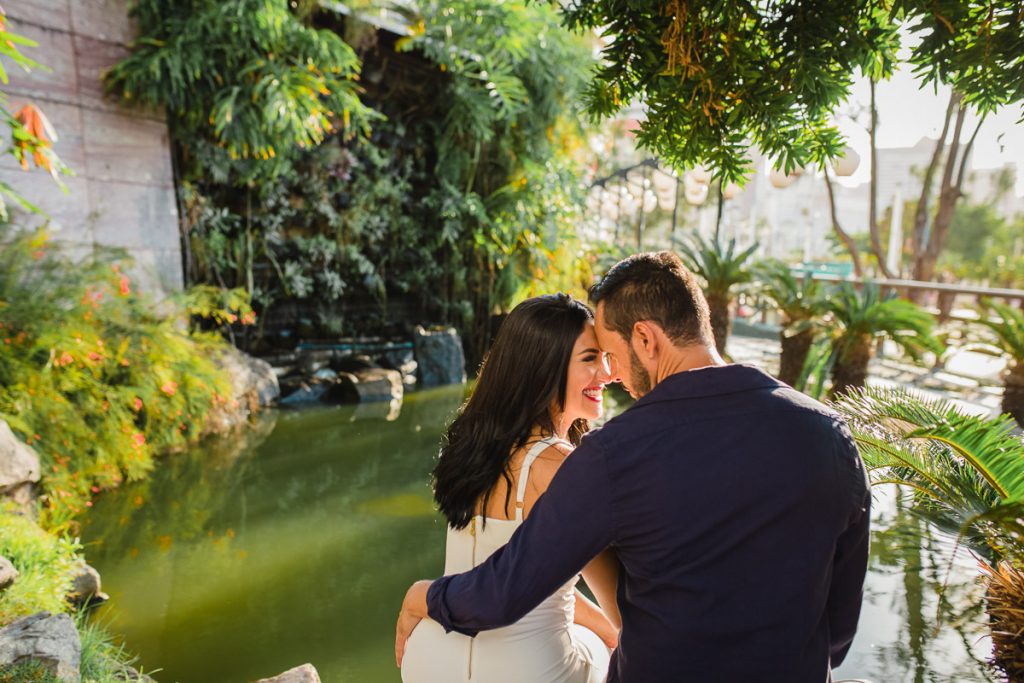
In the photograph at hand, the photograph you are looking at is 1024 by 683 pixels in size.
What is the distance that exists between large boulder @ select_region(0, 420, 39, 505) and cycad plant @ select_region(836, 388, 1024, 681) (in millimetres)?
4806

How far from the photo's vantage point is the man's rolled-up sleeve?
52.8 inches

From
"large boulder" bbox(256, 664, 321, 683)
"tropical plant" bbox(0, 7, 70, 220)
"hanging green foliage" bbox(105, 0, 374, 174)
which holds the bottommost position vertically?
"large boulder" bbox(256, 664, 321, 683)

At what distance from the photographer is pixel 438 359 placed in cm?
1052

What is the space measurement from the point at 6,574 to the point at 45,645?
0.98 meters

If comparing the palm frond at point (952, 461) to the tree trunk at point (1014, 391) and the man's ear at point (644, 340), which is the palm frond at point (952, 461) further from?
the tree trunk at point (1014, 391)

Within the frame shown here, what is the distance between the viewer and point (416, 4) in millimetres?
10062

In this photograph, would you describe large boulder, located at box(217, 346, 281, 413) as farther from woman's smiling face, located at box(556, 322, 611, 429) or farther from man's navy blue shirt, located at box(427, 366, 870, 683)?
man's navy blue shirt, located at box(427, 366, 870, 683)

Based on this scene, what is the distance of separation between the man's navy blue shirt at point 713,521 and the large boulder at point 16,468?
428 cm

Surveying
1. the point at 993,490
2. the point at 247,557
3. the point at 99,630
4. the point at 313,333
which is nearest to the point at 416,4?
the point at 313,333

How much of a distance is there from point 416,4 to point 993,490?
32.0ft

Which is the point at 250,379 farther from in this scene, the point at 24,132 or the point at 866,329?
the point at 866,329

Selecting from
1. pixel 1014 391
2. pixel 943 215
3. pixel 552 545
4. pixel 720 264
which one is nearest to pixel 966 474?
pixel 552 545

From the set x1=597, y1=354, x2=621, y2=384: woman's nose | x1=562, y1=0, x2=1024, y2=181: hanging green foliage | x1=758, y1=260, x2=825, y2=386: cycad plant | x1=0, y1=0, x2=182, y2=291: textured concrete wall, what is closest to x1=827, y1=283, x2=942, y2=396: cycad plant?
x1=758, y1=260, x2=825, y2=386: cycad plant

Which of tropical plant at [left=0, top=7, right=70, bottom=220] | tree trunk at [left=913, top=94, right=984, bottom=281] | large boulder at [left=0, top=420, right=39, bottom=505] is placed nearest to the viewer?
tropical plant at [left=0, top=7, right=70, bottom=220]
